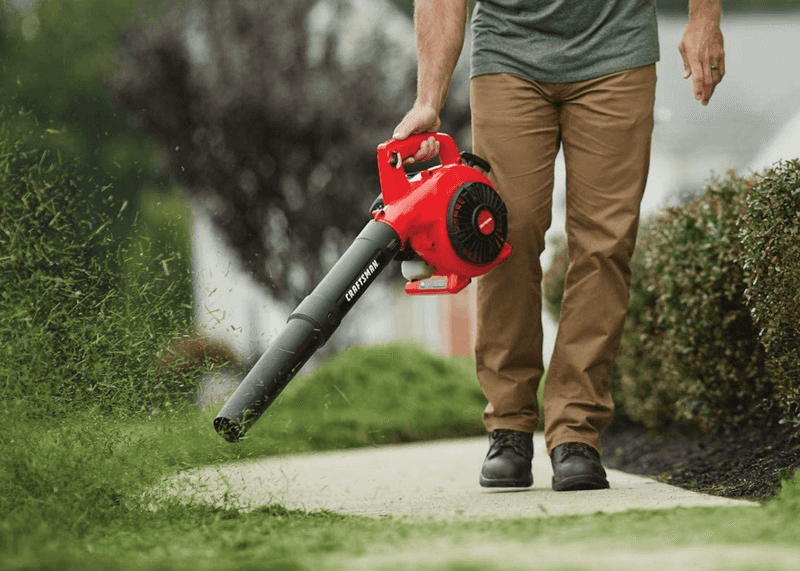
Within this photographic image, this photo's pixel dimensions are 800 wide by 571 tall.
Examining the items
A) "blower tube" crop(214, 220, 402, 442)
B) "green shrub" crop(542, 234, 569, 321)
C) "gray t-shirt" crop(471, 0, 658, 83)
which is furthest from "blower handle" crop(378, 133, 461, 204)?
"green shrub" crop(542, 234, 569, 321)

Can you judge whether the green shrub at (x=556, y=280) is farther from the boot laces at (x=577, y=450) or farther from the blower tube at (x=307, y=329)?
the blower tube at (x=307, y=329)

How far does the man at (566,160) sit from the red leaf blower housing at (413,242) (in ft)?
0.59

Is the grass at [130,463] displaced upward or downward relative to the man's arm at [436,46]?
downward

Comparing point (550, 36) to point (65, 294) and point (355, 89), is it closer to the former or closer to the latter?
point (65, 294)

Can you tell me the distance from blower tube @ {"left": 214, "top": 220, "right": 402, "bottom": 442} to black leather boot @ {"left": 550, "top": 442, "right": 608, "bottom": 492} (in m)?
0.81

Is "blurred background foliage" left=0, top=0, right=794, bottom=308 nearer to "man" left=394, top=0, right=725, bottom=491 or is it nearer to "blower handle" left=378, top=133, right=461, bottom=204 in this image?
"man" left=394, top=0, right=725, bottom=491

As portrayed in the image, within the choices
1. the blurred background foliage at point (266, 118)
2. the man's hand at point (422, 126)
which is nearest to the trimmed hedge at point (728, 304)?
the man's hand at point (422, 126)

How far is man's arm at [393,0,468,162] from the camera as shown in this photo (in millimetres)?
2740

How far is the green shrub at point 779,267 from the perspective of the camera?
99.3 inches

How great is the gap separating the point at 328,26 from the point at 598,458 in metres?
7.86

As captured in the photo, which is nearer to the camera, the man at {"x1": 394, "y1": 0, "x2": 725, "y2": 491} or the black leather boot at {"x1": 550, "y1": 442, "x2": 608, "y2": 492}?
the black leather boot at {"x1": 550, "y1": 442, "x2": 608, "y2": 492}

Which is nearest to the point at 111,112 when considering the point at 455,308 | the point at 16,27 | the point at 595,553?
the point at 16,27

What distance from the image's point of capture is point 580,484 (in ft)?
8.75

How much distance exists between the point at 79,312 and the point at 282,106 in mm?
7403
